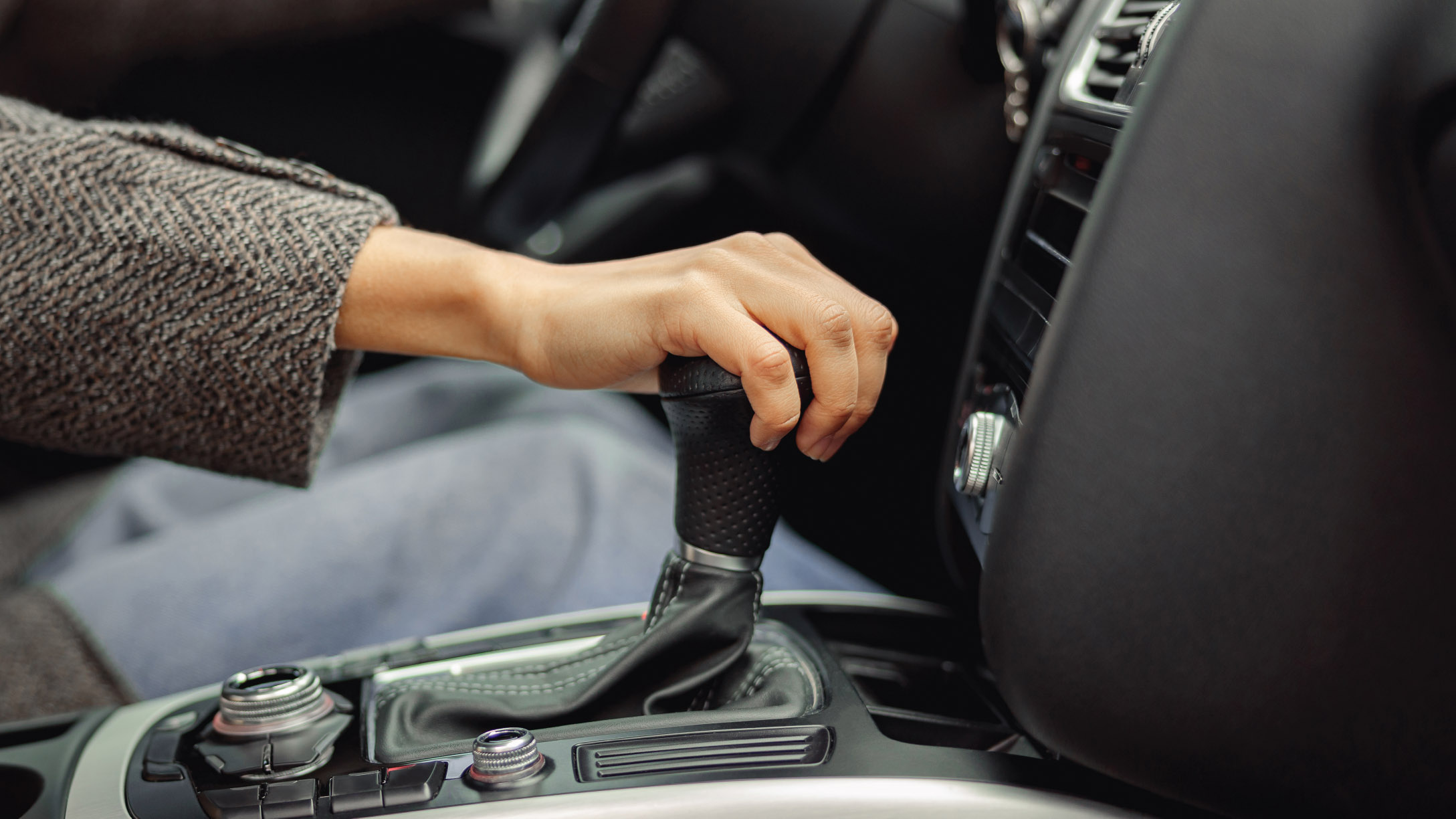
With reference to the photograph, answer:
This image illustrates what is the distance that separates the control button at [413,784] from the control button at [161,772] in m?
0.11

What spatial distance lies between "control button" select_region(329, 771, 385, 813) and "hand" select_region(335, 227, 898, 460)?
20 cm

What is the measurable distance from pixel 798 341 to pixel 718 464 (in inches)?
3.1

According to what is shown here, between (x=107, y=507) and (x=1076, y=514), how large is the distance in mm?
950

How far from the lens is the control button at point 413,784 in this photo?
1.31 feet

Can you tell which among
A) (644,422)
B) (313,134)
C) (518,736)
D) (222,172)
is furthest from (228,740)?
(313,134)

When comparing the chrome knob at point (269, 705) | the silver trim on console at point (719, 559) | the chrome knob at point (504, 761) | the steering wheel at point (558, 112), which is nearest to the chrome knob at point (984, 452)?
the silver trim on console at point (719, 559)

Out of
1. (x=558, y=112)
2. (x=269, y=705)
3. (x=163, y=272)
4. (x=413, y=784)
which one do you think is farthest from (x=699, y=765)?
(x=558, y=112)

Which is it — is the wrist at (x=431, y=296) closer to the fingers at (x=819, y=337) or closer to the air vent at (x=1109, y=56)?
the fingers at (x=819, y=337)

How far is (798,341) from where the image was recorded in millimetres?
420

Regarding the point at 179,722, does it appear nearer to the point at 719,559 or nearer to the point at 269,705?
the point at 269,705

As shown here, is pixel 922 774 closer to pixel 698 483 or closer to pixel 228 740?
pixel 698 483

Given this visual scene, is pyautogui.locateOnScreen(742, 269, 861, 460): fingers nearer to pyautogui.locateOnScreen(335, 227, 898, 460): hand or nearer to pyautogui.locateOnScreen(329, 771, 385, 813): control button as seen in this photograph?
pyautogui.locateOnScreen(335, 227, 898, 460): hand

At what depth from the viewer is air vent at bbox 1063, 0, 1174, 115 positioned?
49 cm

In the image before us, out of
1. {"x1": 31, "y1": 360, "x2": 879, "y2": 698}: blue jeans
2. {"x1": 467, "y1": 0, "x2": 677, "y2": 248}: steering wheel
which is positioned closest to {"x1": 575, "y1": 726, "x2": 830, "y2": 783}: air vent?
{"x1": 31, "y1": 360, "x2": 879, "y2": 698}: blue jeans
